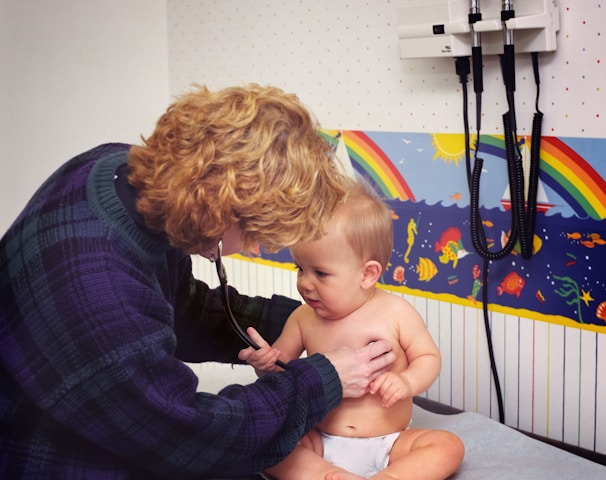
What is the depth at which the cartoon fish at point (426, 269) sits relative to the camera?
2.45 meters

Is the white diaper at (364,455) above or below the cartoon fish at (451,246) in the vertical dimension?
below

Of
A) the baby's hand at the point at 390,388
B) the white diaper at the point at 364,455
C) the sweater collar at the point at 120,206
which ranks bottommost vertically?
the white diaper at the point at 364,455

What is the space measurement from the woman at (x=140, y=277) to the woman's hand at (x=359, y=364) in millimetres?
205

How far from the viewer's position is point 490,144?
2.24m

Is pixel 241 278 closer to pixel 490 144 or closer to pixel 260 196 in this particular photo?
pixel 490 144

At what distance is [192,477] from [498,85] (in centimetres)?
121

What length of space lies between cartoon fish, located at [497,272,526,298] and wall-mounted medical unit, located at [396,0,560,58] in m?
0.56

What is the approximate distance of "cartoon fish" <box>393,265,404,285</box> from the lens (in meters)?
2.54

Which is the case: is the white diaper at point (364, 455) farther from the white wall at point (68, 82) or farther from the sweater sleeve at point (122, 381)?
the white wall at point (68, 82)

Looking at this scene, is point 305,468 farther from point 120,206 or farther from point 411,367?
point 120,206

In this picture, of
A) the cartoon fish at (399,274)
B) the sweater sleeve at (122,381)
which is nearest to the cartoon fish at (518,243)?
the cartoon fish at (399,274)

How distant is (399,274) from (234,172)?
1163mm

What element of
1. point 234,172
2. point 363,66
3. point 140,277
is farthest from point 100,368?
point 363,66

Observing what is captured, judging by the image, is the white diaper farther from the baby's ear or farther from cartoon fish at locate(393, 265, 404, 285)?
cartoon fish at locate(393, 265, 404, 285)
